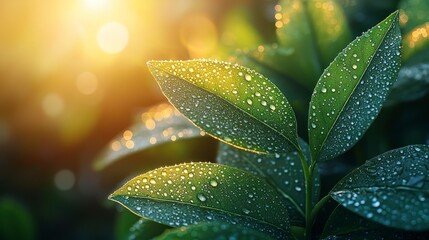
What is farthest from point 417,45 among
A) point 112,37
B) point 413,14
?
point 112,37

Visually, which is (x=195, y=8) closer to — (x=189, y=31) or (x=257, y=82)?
(x=189, y=31)

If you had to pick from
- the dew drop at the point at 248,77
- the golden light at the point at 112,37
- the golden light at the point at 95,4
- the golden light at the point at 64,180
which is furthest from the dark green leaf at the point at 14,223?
the dew drop at the point at 248,77

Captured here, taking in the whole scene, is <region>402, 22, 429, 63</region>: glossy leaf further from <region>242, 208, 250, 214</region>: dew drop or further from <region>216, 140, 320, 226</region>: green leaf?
<region>242, 208, 250, 214</region>: dew drop

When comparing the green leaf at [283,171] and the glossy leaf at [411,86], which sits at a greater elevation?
the glossy leaf at [411,86]

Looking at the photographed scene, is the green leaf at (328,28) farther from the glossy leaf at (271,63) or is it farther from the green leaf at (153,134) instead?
the green leaf at (153,134)

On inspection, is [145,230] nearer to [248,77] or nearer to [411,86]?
[248,77]

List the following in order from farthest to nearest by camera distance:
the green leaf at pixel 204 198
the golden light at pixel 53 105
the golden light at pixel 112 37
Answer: the golden light at pixel 53 105
the golden light at pixel 112 37
the green leaf at pixel 204 198

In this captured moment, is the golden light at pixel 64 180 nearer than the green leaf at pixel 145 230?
No
